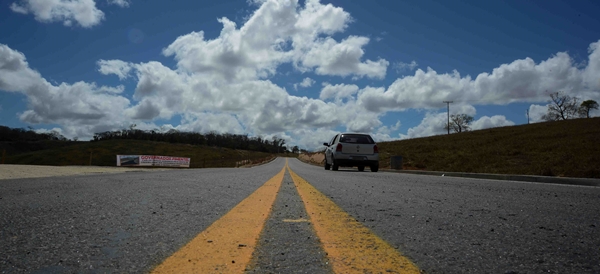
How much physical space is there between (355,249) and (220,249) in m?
0.74

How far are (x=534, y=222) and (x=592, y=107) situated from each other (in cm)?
9470

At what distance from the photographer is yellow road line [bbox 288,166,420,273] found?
1.73 metres

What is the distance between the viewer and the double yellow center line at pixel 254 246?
171 cm

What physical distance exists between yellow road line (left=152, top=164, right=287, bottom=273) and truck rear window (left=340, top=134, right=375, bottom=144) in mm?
14302

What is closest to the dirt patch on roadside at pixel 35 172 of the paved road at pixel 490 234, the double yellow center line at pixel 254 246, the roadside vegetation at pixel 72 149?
the double yellow center line at pixel 254 246

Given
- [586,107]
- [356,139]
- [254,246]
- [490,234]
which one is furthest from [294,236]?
[586,107]

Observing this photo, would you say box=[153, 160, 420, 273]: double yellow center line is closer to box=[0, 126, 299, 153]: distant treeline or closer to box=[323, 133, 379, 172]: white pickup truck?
box=[323, 133, 379, 172]: white pickup truck

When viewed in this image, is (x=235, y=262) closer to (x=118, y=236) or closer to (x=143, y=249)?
(x=143, y=249)

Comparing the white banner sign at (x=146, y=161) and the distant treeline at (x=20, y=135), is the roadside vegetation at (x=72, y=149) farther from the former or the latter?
the white banner sign at (x=146, y=161)

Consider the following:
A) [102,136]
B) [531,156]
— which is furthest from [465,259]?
[102,136]

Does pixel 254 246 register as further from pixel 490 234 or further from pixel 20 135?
pixel 20 135

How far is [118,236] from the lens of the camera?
7.93 ft

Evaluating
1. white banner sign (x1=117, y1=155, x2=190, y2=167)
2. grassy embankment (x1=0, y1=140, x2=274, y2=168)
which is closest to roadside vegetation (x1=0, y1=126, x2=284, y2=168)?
grassy embankment (x1=0, y1=140, x2=274, y2=168)

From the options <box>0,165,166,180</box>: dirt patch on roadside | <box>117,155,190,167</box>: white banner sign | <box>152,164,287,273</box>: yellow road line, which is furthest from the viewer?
<box>117,155,190,167</box>: white banner sign
